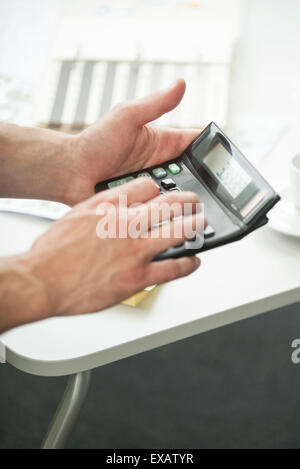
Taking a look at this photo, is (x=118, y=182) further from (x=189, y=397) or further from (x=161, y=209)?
(x=189, y=397)

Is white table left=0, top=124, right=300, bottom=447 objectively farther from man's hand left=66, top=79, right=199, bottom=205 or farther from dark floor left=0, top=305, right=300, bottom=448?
dark floor left=0, top=305, right=300, bottom=448

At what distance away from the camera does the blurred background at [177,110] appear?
892 mm

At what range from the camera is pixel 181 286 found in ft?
2.04

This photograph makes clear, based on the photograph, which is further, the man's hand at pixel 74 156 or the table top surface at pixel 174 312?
the man's hand at pixel 74 156

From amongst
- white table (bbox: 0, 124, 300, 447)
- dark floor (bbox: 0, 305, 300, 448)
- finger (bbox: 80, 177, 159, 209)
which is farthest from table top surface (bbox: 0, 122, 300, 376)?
dark floor (bbox: 0, 305, 300, 448)

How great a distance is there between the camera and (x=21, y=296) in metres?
0.51

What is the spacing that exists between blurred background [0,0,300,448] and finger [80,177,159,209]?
26 centimetres

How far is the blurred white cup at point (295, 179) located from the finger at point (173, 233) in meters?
0.17

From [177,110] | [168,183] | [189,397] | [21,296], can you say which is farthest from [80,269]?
[189,397]

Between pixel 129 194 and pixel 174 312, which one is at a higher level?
pixel 129 194

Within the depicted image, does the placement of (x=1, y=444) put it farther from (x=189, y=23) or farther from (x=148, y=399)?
(x=189, y=23)

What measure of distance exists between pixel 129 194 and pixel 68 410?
25 cm

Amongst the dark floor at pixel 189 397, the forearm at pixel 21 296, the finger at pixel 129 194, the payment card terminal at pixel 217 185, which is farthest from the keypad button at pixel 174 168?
the dark floor at pixel 189 397

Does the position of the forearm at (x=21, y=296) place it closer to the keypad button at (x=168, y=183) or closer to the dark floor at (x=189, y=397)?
the keypad button at (x=168, y=183)
